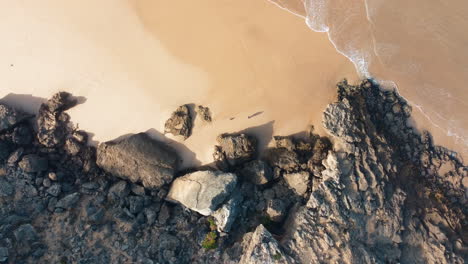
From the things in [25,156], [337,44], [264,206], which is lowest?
[25,156]

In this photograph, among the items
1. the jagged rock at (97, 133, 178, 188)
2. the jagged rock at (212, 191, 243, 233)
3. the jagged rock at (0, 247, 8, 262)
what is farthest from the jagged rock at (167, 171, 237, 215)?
the jagged rock at (0, 247, 8, 262)

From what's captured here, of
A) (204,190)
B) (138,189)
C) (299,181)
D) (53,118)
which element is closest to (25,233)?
(138,189)

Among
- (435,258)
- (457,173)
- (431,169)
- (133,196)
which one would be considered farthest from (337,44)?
(133,196)

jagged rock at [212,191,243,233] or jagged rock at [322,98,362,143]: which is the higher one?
jagged rock at [322,98,362,143]

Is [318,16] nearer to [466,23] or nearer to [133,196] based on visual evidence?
[466,23]

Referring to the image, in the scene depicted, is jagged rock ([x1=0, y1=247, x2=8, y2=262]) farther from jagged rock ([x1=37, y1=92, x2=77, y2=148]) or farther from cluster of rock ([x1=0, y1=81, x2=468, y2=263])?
jagged rock ([x1=37, y1=92, x2=77, y2=148])

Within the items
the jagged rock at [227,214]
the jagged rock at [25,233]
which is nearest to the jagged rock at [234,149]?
the jagged rock at [227,214]

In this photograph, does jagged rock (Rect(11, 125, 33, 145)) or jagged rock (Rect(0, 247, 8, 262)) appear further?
jagged rock (Rect(11, 125, 33, 145))
